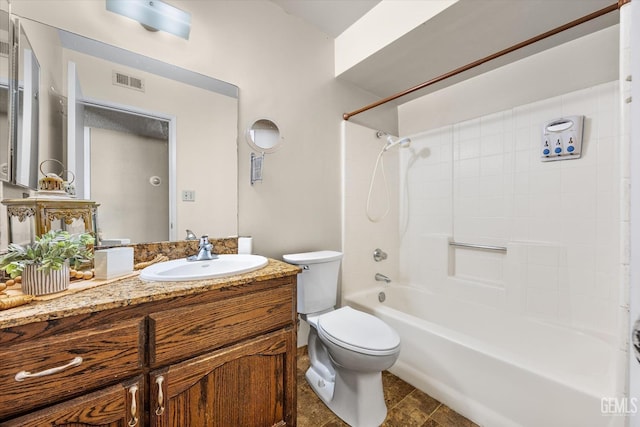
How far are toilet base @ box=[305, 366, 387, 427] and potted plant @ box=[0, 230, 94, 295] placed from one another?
1.24 meters

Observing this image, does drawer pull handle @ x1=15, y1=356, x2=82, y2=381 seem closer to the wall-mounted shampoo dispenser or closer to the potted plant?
the potted plant

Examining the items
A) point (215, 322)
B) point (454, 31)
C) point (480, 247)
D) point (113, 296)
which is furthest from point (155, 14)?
point (480, 247)

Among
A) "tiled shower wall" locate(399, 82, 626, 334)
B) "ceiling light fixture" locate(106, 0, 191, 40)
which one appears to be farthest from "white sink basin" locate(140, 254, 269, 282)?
"tiled shower wall" locate(399, 82, 626, 334)

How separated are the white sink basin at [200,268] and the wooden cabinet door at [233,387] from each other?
27 cm

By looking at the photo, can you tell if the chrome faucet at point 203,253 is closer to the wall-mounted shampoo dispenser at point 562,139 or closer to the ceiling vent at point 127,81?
the ceiling vent at point 127,81

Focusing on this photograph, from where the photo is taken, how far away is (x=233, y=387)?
949 mm

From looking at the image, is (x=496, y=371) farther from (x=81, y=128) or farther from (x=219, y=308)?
(x=81, y=128)

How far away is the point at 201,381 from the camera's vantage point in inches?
34.7

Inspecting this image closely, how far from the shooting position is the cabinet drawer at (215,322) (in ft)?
2.65

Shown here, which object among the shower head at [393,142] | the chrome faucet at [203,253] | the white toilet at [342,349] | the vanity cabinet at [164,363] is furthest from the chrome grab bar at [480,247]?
the chrome faucet at [203,253]

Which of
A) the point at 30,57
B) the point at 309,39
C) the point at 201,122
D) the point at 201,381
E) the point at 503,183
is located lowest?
the point at 201,381

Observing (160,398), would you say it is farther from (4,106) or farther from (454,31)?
(454,31)

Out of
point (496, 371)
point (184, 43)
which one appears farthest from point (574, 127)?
point (184, 43)

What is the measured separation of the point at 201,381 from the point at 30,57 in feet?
4.53
